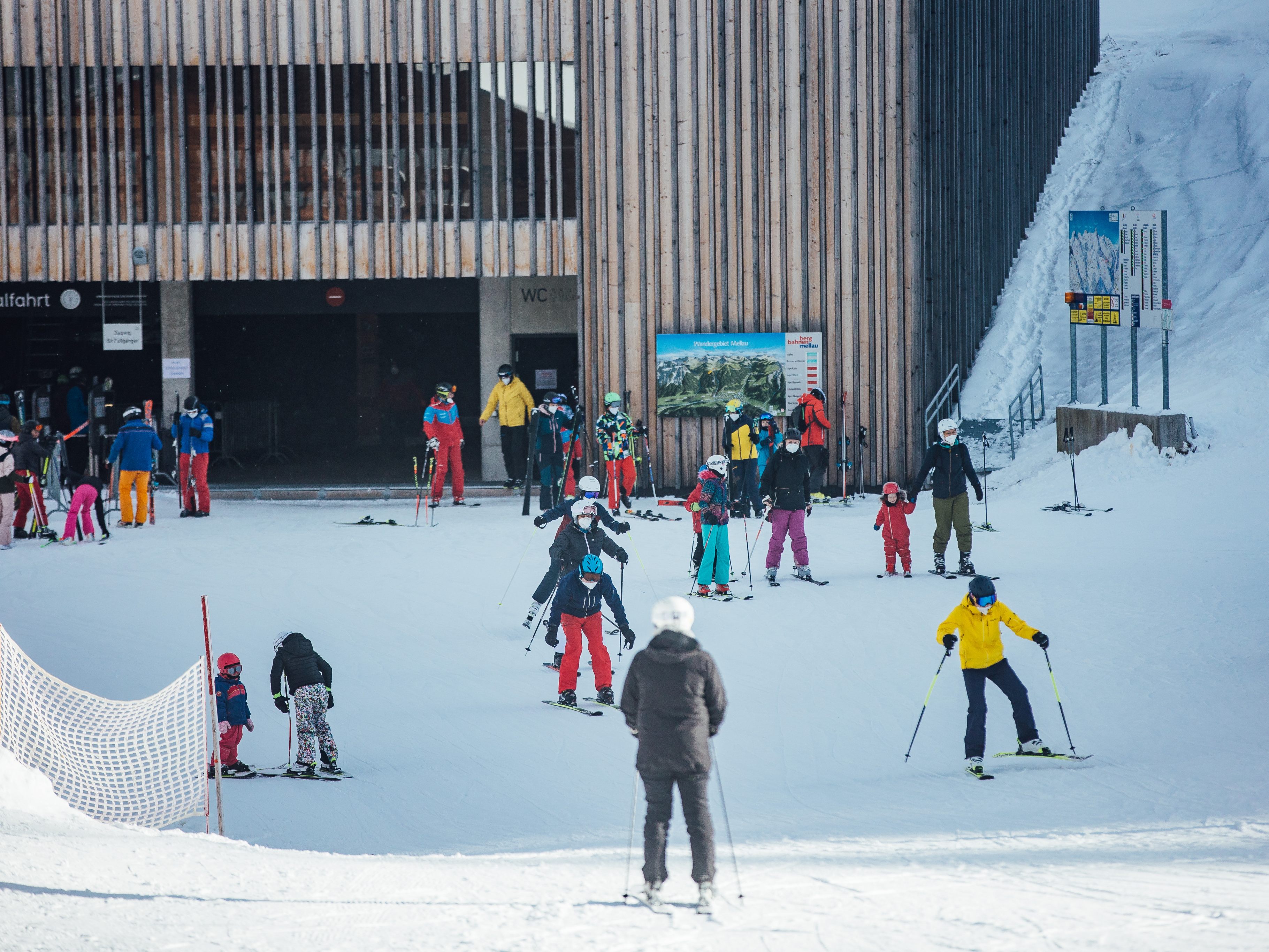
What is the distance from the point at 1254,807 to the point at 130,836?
6087mm

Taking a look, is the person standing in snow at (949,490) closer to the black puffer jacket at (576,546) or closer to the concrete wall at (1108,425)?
the black puffer jacket at (576,546)

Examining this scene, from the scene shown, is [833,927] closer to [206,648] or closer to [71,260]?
[206,648]

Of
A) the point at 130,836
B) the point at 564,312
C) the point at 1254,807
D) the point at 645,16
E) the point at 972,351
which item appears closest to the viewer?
the point at 130,836

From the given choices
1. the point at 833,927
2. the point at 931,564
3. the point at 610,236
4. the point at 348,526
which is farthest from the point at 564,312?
the point at 833,927

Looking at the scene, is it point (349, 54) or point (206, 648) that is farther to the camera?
point (349, 54)

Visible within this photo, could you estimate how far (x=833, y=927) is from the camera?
16.9 feet

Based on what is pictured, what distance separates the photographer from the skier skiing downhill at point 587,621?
9227 millimetres

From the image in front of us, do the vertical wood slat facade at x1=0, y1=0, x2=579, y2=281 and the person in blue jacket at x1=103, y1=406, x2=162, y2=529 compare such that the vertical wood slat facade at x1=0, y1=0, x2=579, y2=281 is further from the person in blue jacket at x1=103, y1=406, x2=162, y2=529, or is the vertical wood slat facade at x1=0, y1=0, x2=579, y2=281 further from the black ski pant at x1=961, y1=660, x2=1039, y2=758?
the black ski pant at x1=961, y1=660, x2=1039, y2=758

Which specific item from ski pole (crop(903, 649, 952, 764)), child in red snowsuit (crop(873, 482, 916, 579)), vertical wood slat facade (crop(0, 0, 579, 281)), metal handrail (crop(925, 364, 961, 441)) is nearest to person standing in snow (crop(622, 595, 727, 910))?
ski pole (crop(903, 649, 952, 764))

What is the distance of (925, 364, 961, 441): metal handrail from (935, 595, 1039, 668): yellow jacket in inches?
449

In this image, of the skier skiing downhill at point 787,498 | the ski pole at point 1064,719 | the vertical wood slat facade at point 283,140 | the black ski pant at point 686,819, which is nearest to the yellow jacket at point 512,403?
the vertical wood slat facade at point 283,140

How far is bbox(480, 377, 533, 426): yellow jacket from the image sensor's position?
18.6 m

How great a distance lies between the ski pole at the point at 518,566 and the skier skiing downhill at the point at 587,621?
1.98 meters

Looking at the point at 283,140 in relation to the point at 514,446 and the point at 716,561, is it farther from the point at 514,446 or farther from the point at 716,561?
the point at 716,561
